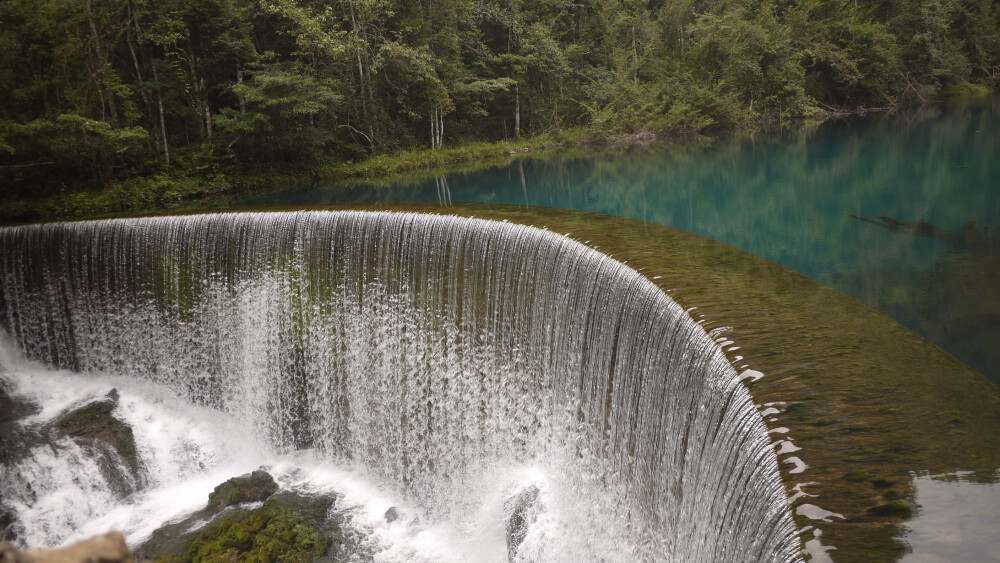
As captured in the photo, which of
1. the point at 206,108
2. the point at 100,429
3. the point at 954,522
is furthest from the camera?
the point at 206,108

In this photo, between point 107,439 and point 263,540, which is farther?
point 107,439

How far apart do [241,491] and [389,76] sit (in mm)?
15207

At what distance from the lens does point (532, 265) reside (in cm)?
616

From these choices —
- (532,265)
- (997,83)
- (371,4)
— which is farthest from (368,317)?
(997,83)

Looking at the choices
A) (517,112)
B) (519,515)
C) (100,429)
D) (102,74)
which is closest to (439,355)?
(519,515)

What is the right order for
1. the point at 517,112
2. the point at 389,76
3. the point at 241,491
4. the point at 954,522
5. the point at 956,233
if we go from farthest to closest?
the point at 517,112 < the point at 389,76 < the point at 956,233 < the point at 241,491 < the point at 954,522

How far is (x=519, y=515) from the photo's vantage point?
227 inches

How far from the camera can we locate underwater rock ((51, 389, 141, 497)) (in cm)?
718

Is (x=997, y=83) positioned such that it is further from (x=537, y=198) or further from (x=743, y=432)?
(x=743, y=432)

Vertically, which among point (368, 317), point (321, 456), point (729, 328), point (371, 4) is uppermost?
point (371, 4)

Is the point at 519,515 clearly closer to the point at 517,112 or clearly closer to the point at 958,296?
the point at 958,296

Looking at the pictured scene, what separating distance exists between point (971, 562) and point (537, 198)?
10.4m

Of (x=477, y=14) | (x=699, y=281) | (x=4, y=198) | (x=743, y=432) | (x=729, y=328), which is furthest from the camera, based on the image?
(x=477, y=14)

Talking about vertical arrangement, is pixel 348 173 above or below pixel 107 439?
above
